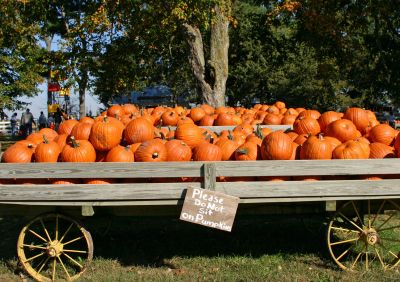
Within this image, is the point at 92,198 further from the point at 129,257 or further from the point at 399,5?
the point at 399,5

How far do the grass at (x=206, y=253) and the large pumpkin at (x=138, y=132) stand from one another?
1291 mm

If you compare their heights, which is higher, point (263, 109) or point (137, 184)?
point (263, 109)

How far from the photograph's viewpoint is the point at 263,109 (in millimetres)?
7723

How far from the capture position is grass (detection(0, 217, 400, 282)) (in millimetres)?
4219

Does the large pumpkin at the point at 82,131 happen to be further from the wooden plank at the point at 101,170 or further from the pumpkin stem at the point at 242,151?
the pumpkin stem at the point at 242,151

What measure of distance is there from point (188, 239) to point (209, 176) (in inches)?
74.3

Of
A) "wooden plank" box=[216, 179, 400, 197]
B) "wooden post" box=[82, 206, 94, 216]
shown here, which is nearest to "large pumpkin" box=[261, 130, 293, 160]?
"wooden plank" box=[216, 179, 400, 197]

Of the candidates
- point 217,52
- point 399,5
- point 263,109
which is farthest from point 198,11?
point 399,5

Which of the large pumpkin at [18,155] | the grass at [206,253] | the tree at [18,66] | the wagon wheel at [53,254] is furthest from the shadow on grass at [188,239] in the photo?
the tree at [18,66]

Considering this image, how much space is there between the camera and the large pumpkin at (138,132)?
4.76 metres

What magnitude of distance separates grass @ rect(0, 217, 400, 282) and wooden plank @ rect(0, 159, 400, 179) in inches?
38.6

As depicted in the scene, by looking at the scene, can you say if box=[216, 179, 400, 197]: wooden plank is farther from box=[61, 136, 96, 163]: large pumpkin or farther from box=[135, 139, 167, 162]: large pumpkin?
box=[61, 136, 96, 163]: large pumpkin

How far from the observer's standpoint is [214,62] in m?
12.9

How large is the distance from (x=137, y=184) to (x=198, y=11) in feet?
28.5
